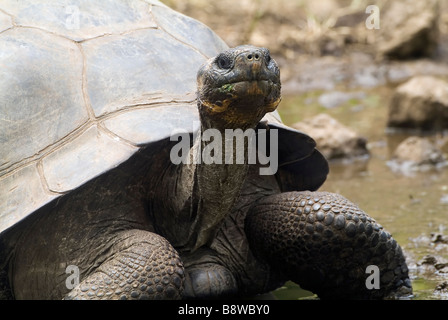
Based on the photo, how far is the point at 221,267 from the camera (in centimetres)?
356

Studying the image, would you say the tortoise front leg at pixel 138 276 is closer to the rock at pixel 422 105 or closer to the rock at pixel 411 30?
the rock at pixel 422 105

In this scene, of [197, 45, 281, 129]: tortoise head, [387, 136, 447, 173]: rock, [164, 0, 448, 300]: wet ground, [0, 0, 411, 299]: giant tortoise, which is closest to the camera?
[197, 45, 281, 129]: tortoise head

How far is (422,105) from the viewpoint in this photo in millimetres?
7188

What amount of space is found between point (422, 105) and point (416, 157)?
44.7 inches

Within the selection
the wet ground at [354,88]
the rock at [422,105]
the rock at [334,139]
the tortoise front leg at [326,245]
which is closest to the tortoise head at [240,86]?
the tortoise front leg at [326,245]

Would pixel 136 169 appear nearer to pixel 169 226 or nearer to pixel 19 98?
pixel 169 226

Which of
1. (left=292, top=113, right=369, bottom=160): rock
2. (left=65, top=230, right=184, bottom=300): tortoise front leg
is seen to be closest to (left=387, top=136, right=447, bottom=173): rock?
(left=292, top=113, right=369, bottom=160): rock

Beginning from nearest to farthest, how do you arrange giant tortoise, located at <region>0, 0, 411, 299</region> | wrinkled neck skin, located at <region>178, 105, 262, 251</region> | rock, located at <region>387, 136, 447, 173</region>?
1. wrinkled neck skin, located at <region>178, 105, 262, 251</region>
2. giant tortoise, located at <region>0, 0, 411, 299</region>
3. rock, located at <region>387, 136, 447, 173</region>

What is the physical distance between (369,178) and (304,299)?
2.28m

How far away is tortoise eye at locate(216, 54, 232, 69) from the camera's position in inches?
106

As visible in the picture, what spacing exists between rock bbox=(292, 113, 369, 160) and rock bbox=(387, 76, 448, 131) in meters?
0.87

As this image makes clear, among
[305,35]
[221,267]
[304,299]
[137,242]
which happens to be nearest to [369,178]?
[304,299]

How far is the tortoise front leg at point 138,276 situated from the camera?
9.99 ft

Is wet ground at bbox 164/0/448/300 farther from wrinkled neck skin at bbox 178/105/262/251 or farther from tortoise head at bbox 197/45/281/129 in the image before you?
tortoise head at bbox 197/45/281/129
